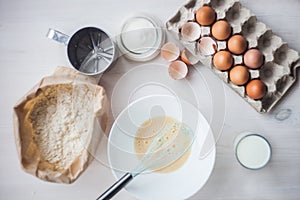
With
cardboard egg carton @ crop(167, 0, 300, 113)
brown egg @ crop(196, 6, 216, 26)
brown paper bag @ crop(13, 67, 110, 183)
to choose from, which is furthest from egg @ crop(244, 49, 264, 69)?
brown paper bag @ crop(13, 67, 110, 183)

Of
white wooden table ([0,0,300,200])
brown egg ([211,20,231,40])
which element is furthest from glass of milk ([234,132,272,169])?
brown egg ([211,20,231,40])

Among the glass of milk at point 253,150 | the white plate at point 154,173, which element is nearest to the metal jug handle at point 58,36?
the white plate at point 154,173

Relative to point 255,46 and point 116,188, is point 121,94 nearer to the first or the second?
point 116,188

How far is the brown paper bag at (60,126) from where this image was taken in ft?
3.33

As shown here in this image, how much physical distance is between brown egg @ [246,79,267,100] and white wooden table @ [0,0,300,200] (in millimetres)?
46

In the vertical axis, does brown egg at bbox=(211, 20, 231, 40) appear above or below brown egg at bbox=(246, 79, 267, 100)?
above

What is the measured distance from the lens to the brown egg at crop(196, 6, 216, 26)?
106cm

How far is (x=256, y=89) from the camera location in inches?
41.0

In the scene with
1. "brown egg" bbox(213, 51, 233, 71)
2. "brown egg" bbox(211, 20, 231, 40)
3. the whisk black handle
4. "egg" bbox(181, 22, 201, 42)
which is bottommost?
the whisk black handle

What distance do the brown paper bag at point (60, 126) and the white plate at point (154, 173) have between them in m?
0.05

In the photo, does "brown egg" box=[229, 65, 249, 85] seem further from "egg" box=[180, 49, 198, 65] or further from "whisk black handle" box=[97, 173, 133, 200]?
"whisk black handle" box=[97, 173, 133, 200]

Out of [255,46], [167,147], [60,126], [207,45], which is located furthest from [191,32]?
[60,126]

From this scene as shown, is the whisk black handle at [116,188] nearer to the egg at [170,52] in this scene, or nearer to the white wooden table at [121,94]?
the white wooden table at [121,94]

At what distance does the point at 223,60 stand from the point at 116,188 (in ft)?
1.28
